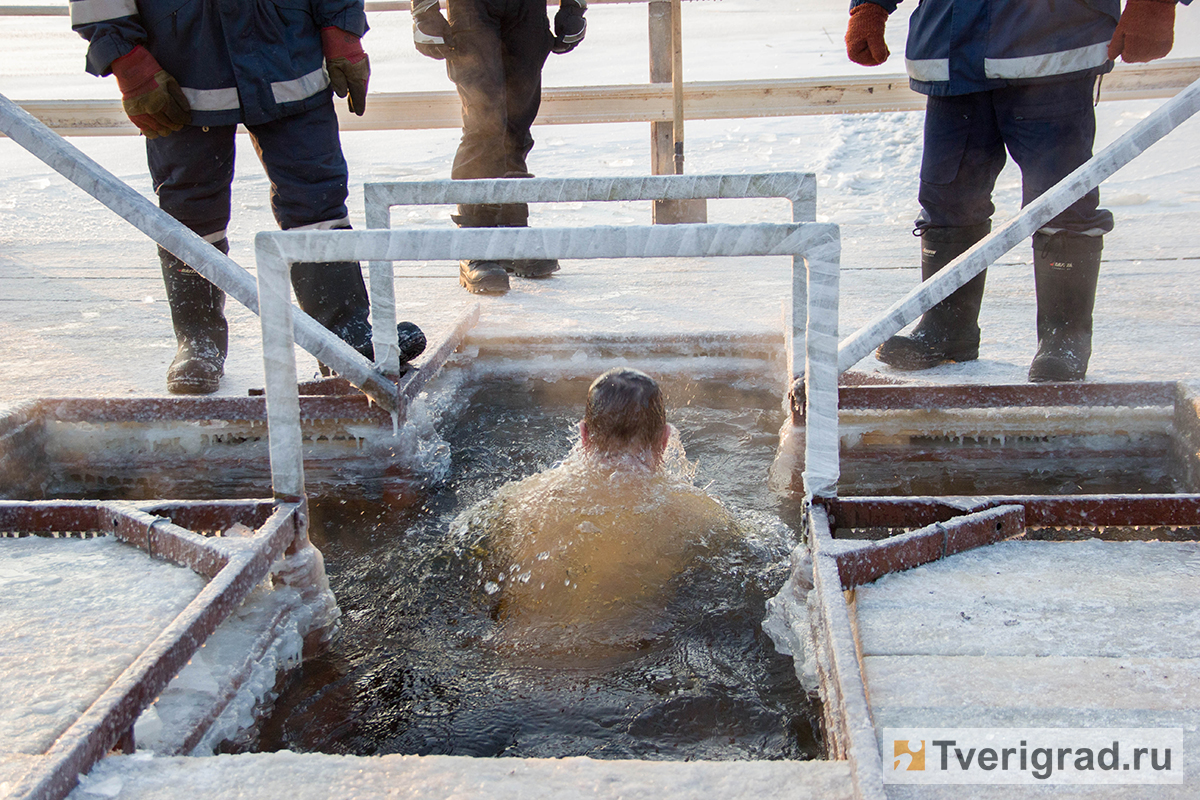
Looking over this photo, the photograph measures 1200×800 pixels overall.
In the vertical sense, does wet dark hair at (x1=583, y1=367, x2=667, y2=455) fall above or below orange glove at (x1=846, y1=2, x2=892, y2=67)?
below

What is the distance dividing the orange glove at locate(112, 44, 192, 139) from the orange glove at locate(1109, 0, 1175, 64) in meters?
2.82

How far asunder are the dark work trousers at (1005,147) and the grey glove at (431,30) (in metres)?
2.51

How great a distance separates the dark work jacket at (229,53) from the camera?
2965mm

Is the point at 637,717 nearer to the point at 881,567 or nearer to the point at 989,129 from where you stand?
the point at 881,567

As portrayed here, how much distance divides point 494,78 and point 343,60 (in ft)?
5.52

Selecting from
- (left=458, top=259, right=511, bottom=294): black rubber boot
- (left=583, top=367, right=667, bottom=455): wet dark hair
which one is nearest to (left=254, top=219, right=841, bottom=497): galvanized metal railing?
(left=583, top=367, right=667, bottom=455): wet dark hair

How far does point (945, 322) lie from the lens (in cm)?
329

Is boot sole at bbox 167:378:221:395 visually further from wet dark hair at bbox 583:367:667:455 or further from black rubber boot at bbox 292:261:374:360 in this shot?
wet dark hair at bbox 583:367:667:455

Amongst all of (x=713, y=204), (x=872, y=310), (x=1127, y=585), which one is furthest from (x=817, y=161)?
(x=1127, y=585)

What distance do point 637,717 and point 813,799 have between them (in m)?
0.58

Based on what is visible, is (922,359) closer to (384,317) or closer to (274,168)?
(384,317)

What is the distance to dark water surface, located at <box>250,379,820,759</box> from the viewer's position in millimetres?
1721

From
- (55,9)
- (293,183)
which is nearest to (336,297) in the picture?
(293,183)

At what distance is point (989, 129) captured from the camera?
310 cm
